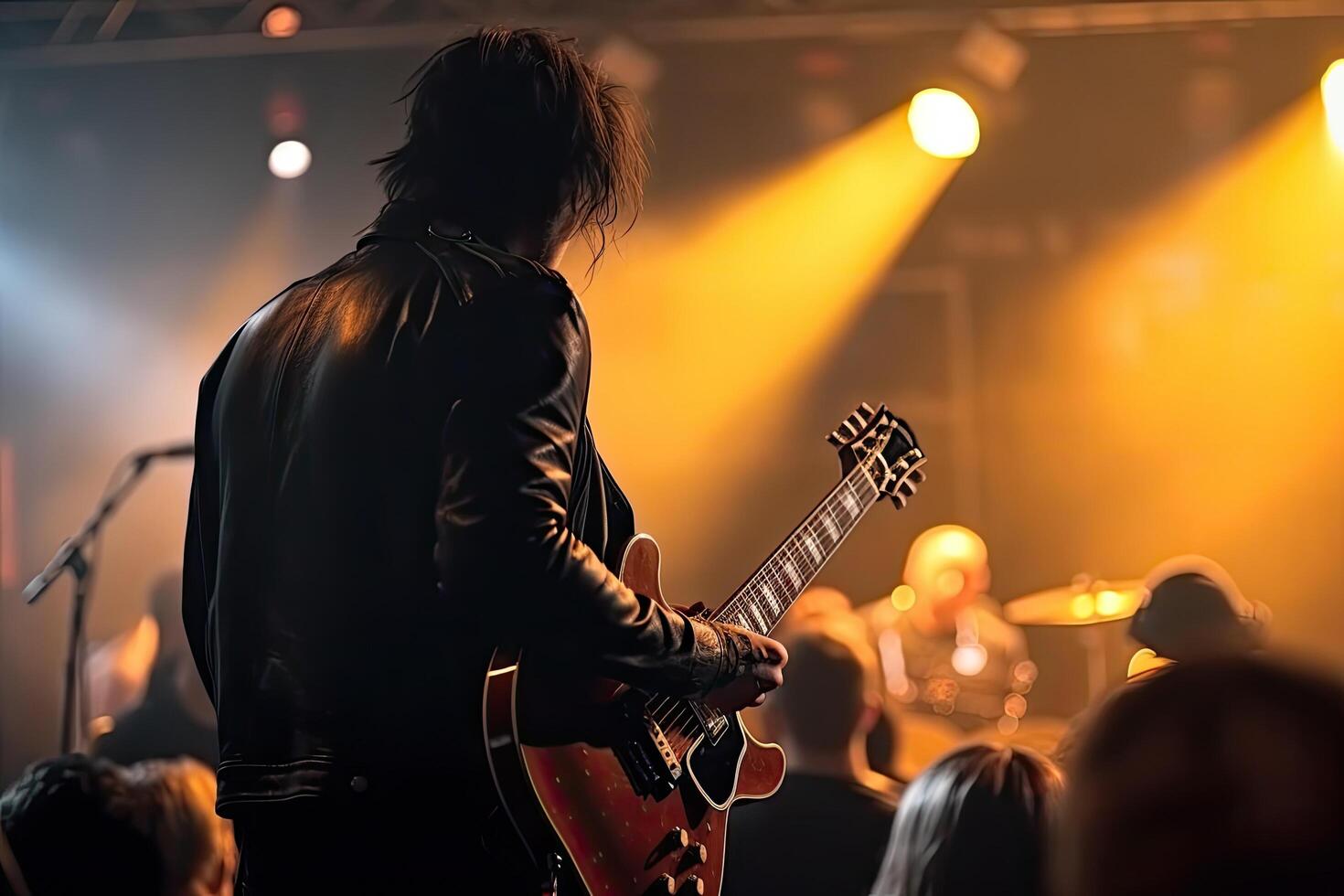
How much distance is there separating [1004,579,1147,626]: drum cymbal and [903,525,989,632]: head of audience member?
0.90 ft

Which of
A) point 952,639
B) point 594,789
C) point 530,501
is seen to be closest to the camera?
point 530,501

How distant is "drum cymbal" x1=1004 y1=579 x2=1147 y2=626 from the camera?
5.92m

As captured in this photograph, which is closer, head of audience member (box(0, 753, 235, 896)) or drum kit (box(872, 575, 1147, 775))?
head of audience member (box(0, 753, 235, 896))

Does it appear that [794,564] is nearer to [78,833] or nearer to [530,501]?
[530,501]

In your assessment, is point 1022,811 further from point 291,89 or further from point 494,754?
point 291,89

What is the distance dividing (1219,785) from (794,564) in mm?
1711

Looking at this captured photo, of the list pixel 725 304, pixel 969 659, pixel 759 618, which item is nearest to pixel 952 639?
pixel 969 659

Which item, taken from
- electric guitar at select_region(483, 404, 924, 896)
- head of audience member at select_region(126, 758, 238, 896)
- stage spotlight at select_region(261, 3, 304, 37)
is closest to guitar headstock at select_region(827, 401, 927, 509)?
electric guitar at select_region(483, 404, 924, 896)

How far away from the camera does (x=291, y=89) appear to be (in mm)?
5879

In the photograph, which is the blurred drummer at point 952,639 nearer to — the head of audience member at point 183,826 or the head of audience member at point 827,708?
the head of audience member at point 827,708

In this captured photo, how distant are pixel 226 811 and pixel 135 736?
3328 millimetres

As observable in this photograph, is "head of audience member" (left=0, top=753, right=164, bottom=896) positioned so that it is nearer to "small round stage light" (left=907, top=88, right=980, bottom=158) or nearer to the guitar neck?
the guitar neck

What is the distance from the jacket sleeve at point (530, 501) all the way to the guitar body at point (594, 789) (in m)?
0.07

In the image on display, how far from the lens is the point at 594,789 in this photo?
176 centimetres
